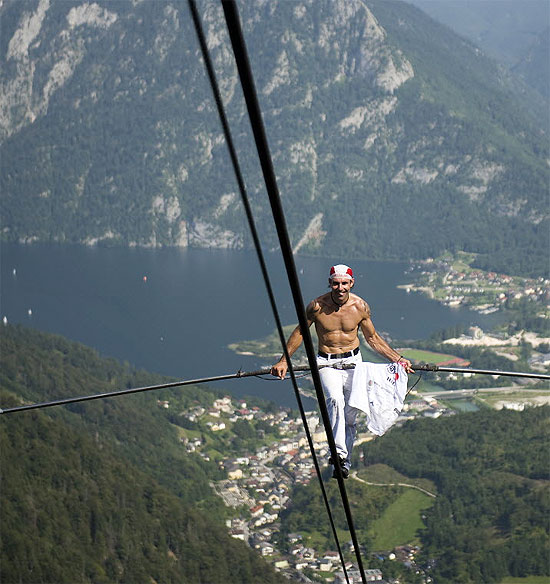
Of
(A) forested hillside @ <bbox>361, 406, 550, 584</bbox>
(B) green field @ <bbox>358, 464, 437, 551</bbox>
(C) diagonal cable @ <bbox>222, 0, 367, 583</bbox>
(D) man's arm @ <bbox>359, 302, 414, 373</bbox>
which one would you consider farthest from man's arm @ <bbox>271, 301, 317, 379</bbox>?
(B) green field @ <bbox>358, 464, 437, 551</bbox>

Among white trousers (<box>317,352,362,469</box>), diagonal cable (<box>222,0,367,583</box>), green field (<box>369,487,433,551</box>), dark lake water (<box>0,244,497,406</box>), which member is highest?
diagonal cable (<box>222,0,367,583</box>)

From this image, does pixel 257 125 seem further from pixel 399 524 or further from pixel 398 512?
pixel 398 512

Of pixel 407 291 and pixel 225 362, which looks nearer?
pixel 225 362

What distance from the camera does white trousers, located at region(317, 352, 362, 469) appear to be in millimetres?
7941

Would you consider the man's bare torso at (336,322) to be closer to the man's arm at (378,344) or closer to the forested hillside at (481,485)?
the man's arm at (378,344)

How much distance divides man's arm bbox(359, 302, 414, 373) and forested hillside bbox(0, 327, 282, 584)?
59656 millimetres

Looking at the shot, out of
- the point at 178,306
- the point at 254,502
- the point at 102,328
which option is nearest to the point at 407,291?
the point at 178,306

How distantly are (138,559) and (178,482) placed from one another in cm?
1697

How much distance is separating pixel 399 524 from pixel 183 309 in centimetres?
8582

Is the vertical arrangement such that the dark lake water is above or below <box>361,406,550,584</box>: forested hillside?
above

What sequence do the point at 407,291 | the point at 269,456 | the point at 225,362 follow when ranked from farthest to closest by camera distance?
the point at 407,291 < the point at 225,362 < the point at 269,456

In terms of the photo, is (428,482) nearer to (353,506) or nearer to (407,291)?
(353,506)

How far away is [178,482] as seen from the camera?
89562 millimetres

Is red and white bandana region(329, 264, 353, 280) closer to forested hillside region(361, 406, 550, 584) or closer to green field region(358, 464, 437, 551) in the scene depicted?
forested hillside region(361, 406, 550, 584)
